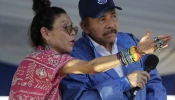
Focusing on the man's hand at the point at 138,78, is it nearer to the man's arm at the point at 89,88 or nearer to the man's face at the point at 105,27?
the man's arm at the point at 89,88

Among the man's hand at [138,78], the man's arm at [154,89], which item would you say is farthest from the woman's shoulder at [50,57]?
the man's arm at [154,89]

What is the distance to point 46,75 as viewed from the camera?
1.59m

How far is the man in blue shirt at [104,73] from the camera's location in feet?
5.69

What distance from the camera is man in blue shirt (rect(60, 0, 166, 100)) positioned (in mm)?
1734

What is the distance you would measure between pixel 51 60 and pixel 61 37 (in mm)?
165

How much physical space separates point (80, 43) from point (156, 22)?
111 centimetres

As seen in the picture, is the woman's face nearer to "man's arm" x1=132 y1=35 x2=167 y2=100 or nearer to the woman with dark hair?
the woman with dark hair

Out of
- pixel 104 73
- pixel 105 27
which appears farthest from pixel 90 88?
pixel 105 27

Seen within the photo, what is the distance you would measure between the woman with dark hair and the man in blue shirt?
131 mm

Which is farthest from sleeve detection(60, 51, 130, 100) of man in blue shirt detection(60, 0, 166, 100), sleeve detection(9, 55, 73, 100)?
sleeve detection(9, 55, 73, 100)

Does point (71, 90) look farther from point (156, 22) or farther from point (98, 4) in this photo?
point (156, 22)

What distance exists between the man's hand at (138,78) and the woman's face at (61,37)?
30cm

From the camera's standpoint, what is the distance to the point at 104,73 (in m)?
1.86

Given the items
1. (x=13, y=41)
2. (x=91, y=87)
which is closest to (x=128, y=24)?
(x=13, y=41)
